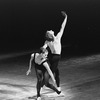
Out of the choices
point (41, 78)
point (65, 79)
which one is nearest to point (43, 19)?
point (65, 79)

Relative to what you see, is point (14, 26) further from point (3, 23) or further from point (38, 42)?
point (38, 42)

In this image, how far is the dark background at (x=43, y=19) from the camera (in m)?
24.6

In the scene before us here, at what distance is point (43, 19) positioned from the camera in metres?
26.5

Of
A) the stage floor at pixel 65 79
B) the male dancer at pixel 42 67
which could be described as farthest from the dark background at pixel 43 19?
the male dancer at pixel 42 67

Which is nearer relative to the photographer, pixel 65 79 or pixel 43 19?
pixel 65 79

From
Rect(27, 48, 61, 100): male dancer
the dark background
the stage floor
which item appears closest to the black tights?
Rect(27, 48, 61, 100): male dancer

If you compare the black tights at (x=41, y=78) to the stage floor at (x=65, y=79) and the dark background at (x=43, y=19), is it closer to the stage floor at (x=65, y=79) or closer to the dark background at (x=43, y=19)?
the stage floor at (x=65, y=79)

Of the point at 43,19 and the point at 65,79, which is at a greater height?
the point at 43,19

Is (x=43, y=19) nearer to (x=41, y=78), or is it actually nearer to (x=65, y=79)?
(x=65, y=79)

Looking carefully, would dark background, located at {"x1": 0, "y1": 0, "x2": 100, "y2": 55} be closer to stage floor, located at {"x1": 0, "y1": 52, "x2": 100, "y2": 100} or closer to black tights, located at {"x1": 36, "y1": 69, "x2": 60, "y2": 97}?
stage floor, located at {"x1": 0, "y1": 52, "x2": 100, "y2": 100}

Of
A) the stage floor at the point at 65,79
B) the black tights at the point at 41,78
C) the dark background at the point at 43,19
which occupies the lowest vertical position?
the stage floor at the point at 65,79

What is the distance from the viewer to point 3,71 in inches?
545

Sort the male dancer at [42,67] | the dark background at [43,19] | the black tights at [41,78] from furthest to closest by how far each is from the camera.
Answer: the dark background at [43,19] < the black tights at [41,78] < the male dancer at [42,67]

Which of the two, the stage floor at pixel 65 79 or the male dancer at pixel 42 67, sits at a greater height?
the male dancer at pixel 42 67
